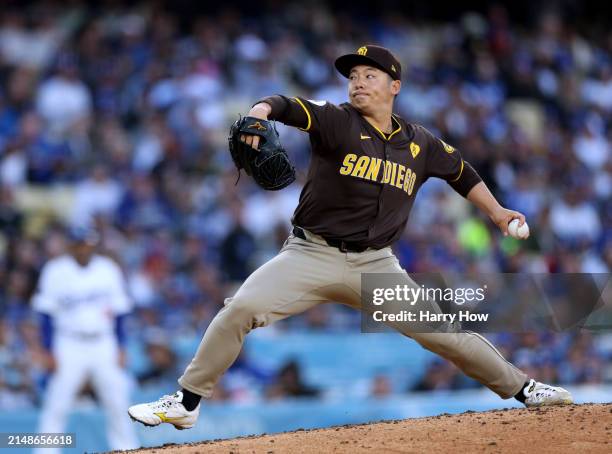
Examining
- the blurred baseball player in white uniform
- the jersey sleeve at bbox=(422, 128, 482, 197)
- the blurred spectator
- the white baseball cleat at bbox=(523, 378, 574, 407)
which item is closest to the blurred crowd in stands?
the blurred spectator

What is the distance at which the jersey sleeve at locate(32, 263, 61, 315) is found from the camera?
29.0ft

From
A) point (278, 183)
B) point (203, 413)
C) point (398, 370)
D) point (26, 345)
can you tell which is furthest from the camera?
point (398, 370)

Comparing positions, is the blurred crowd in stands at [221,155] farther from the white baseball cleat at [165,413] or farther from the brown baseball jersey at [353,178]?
the brown baseball jersey at [353,178]

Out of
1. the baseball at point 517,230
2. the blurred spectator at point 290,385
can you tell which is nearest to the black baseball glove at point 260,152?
the baseball at point 517,230

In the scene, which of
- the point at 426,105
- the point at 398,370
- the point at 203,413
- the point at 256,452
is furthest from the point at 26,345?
the point at 426,105

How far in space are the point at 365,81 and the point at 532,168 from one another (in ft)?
28.4

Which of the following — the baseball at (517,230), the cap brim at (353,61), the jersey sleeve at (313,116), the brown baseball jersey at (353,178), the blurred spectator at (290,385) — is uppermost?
the cap brim at (353,61)

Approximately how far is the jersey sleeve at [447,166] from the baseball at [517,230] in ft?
1.33

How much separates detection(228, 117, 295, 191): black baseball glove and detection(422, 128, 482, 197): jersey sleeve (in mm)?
1136

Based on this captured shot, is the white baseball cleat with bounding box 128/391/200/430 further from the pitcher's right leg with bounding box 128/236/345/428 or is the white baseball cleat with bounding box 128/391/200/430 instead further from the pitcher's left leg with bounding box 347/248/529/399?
the pitcher's left leg with bounding box 347/248/529/399

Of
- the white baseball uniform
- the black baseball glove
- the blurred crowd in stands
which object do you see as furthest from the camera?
the blurred crowd in stands

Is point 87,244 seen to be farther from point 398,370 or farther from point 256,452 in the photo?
point 256,452

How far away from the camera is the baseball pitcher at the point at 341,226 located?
5.18m

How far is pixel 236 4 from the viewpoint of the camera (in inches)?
574
